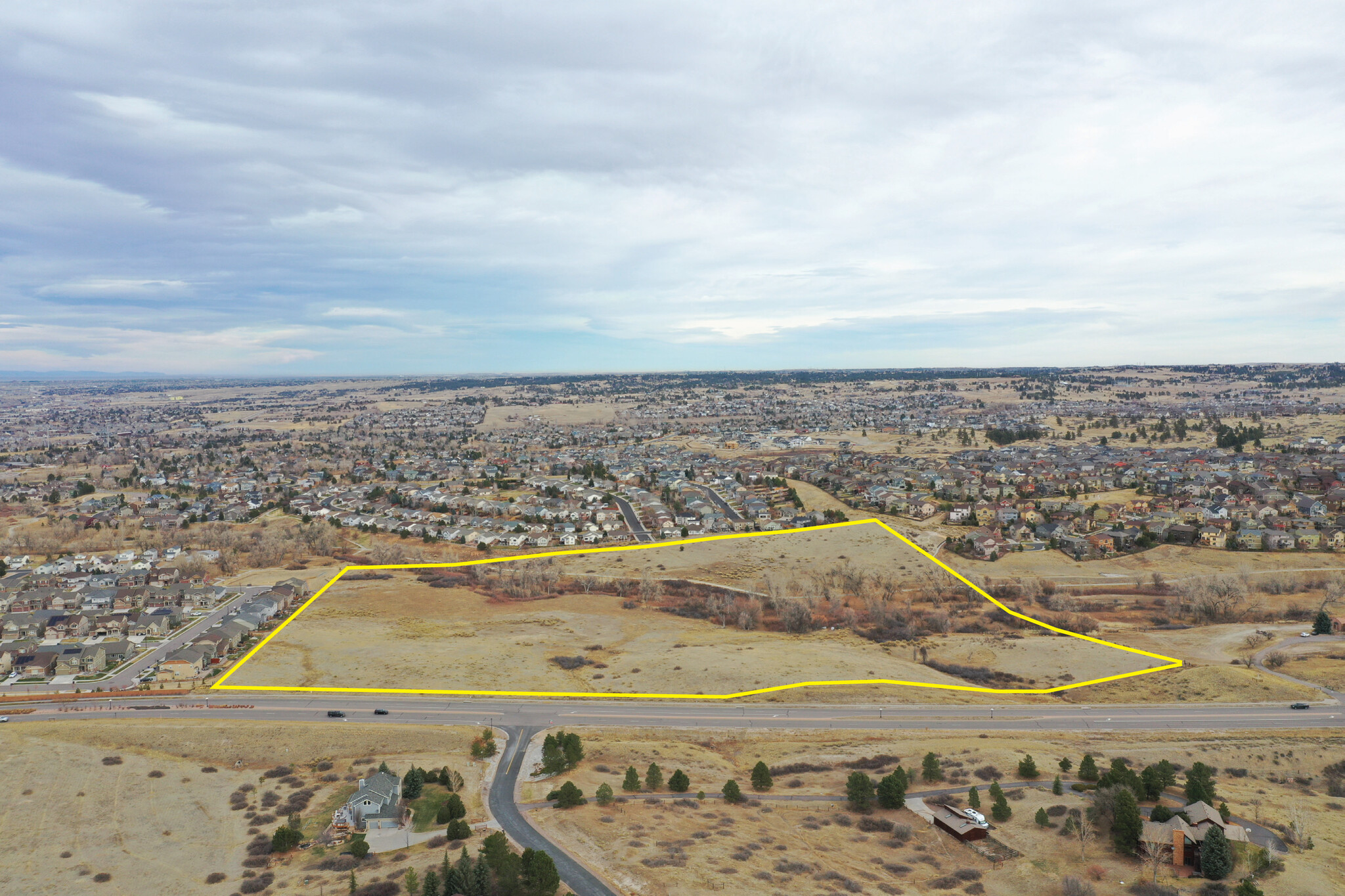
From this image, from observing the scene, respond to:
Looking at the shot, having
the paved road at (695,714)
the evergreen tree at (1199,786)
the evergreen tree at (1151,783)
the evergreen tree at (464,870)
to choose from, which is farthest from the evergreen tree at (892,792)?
the evergreen tree at (464,870)

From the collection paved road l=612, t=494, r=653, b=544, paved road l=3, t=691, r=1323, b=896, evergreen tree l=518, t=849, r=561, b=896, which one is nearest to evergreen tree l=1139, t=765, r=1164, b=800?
paved road l=3, t=691, r=1323, b=896

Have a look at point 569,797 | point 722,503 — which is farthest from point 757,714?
point 722,503

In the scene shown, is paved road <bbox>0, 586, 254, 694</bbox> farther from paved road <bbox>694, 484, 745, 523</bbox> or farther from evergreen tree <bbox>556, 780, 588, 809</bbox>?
paved road <bbox>694, 484, 745, 523</bbox>

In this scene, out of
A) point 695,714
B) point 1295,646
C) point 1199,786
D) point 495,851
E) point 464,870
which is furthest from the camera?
point 1295,646

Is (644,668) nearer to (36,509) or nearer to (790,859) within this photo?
(790,859)

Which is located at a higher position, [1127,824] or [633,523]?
[1127,824]

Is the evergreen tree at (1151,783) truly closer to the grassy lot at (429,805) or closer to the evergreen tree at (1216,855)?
the evergreen tree at (1216,855)

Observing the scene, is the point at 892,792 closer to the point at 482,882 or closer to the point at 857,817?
the point at 857,817
